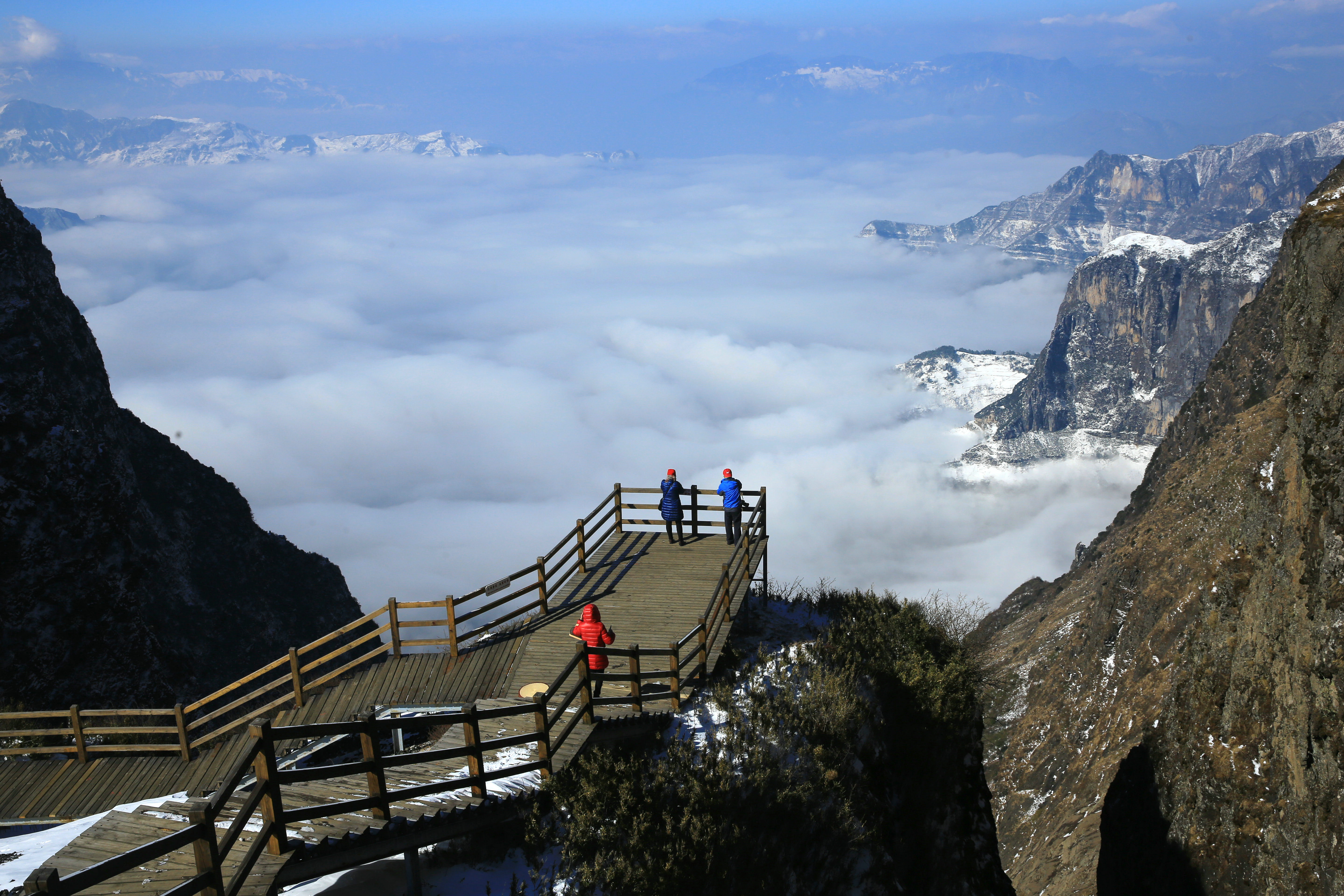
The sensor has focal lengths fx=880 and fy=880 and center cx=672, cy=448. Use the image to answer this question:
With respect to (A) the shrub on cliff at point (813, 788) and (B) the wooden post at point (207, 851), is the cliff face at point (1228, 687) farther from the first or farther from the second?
(B) the wooden post at point (207, 851)

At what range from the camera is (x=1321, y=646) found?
18266 mm

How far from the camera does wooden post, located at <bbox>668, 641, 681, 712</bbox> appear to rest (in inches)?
551

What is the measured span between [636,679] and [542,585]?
5.56m

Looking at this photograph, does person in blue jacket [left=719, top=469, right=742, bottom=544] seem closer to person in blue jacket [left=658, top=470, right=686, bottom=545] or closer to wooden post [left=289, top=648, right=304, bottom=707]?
person in blue jacket [left=658, top=470, right=686, bottom=545]

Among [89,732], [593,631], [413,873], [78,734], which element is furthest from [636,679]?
[78,734]

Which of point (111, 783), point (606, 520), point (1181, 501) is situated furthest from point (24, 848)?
point (1181, 501)

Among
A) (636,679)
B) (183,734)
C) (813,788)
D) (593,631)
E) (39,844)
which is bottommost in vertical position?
(813,788)

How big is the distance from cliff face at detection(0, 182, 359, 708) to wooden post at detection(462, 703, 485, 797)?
30.0 m

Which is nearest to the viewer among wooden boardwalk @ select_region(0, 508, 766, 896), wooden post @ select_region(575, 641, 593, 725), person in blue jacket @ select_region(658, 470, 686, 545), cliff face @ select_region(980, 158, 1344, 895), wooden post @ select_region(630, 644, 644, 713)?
wooden boardwalk @ select_region(0, 508, 766, 896)

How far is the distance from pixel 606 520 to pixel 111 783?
37.8ft

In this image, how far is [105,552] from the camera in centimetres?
3959

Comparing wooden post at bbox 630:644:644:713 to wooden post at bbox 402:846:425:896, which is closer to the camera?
wooden post at bbox 402:846:425:896

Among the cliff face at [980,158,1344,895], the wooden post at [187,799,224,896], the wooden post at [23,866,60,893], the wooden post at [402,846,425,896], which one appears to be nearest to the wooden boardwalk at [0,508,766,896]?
the wooden post at [402,846,425,896]

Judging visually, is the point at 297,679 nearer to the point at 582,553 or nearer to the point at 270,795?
the point at 582,553
